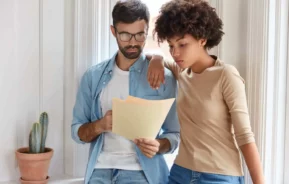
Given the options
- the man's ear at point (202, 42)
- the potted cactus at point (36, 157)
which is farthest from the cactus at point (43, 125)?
the man's ear at point (202, 42)

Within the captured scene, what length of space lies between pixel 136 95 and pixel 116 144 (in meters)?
0.22

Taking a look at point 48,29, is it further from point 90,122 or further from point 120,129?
point 120,129

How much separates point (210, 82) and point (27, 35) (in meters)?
0.94

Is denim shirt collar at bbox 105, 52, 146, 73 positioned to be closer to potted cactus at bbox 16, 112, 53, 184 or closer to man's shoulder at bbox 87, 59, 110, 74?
man's shoulder at bbox 87, 59, 110, 74

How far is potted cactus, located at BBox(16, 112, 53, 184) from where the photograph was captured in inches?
75.3

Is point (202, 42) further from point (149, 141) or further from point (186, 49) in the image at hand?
point (149, 141)

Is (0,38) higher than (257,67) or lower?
higher

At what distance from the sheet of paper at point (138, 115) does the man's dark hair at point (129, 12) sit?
372 millimetres

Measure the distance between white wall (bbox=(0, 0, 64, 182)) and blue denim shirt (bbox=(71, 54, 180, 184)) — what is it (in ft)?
0.83

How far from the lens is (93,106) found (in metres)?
1.89

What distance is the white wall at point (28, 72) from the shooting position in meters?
2.00

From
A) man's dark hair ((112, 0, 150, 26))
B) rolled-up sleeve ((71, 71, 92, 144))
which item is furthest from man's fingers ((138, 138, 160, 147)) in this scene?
man's dark hair ((112, 0, 150, 26))

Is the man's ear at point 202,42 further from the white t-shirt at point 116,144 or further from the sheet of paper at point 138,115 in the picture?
the white t-shirt at point 116,144

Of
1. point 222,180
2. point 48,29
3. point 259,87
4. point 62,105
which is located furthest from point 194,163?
point 48,29
